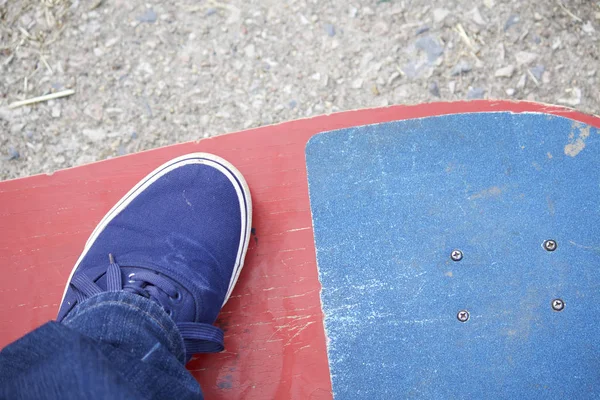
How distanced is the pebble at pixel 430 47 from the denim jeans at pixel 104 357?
79cm

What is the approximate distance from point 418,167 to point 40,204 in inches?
32.9

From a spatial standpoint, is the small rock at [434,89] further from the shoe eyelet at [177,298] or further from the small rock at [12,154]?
the small rock at [12,154]

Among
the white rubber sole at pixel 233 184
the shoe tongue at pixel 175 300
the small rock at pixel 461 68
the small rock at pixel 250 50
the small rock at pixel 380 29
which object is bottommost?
the shoe tongue at pixel 175 300

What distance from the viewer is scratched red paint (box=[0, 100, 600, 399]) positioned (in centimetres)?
107

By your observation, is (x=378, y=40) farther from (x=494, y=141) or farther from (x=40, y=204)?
(x=40, y=204)

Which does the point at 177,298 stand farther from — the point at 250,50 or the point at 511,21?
the point at 511,21

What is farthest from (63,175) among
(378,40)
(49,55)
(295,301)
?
(378,40)

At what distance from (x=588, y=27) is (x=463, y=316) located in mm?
699

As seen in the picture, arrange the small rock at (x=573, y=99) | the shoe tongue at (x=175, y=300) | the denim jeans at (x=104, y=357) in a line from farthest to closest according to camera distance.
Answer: the small rock at (x=573, y=99) < the shoe tongue at (x=175, y=300) < the denim jeans at (x=104, y=357)

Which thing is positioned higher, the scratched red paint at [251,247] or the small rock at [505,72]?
the small rock at [505,72]

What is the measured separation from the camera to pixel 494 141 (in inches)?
42.5

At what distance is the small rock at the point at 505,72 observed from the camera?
1.13 m

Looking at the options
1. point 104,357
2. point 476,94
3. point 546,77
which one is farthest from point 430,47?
point 104,357

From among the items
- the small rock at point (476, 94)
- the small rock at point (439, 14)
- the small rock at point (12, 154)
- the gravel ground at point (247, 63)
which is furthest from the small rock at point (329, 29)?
the small rock at point (12, 154)
